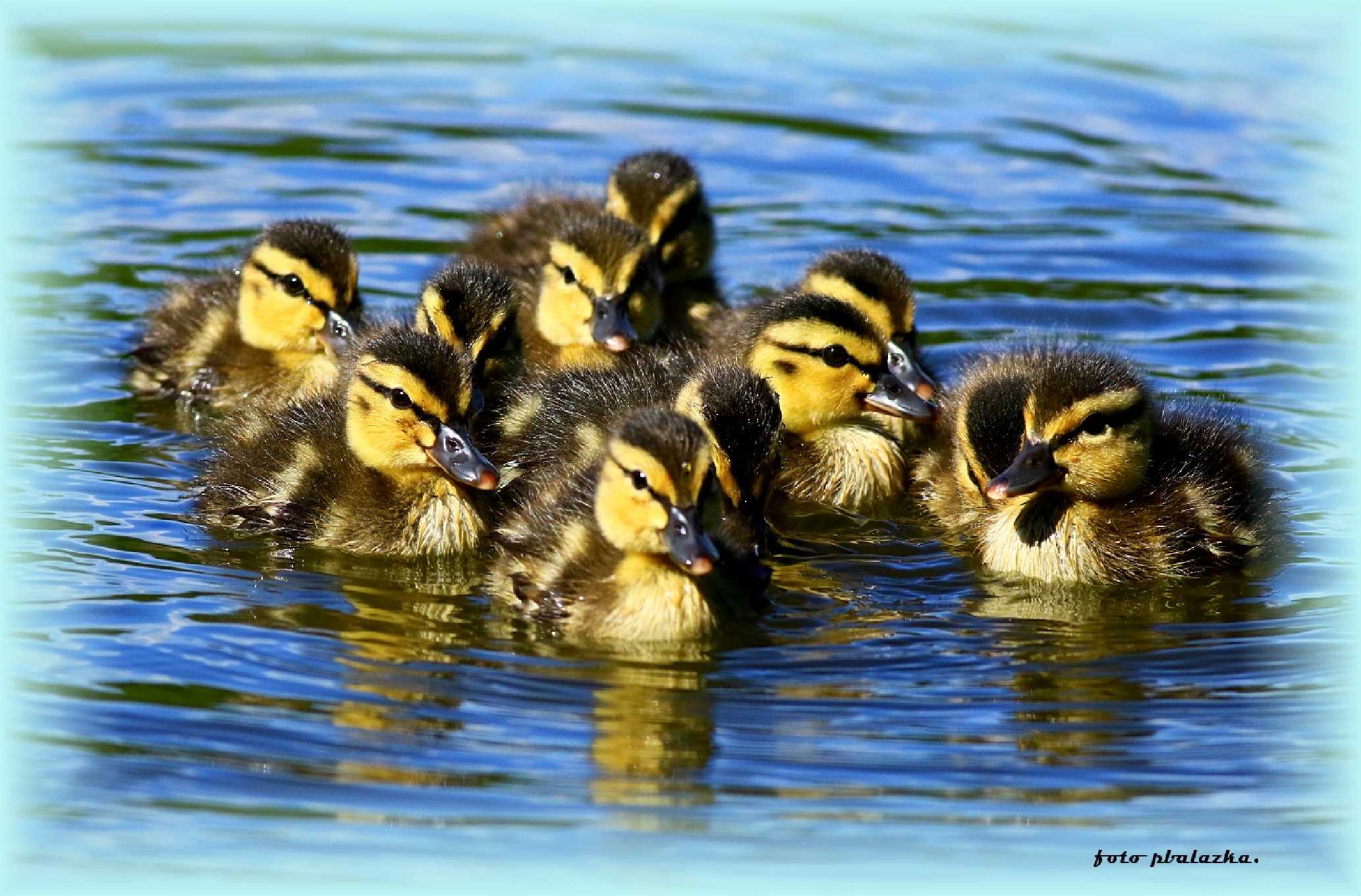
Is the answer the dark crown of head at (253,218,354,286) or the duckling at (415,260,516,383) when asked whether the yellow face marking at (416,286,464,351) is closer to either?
the duckling at (415,260,516,383)

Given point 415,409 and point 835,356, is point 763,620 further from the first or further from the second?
point 835,356

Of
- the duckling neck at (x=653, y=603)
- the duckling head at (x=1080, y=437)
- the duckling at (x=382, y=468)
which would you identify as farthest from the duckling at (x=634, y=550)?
the duckling head at (x=1080, y=437)

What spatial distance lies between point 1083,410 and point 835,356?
1172 mm

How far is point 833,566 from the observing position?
675 centimetres

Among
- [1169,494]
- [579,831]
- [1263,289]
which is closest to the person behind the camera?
[579,831]

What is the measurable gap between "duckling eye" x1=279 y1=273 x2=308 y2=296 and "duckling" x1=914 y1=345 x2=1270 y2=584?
2.75 metres

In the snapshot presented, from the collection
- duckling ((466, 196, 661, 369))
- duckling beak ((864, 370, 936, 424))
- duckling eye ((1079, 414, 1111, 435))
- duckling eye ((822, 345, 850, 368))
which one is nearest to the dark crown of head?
duckling ((466, 196, 661, 369))

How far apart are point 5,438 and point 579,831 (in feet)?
12.9

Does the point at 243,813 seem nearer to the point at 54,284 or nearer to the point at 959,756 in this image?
the point at 959,756

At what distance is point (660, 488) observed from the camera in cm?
566

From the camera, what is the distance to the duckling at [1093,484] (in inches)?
256

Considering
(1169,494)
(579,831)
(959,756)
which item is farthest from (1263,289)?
(579,831)

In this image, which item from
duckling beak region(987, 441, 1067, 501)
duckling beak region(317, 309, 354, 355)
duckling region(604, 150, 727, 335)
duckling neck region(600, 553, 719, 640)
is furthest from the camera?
duckling region(604, 150, 727, 335)

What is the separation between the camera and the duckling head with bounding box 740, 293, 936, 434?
732 centimetres
